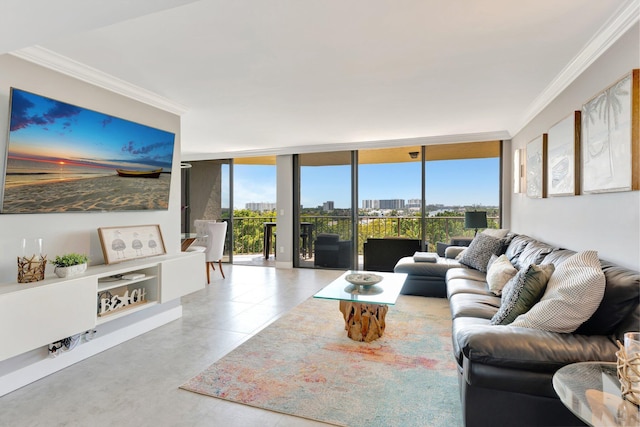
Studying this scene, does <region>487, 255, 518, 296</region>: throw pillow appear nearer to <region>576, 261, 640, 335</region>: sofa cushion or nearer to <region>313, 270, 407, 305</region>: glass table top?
<region>313, 270, 407, 305</region>: glass table top

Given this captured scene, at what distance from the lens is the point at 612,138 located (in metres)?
2.10

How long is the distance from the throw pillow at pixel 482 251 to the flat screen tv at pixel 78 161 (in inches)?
148

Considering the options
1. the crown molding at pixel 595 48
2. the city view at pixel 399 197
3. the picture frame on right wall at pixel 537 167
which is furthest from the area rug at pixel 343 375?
the city view at pixel 399 197

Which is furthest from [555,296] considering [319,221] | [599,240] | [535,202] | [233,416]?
[319,221]

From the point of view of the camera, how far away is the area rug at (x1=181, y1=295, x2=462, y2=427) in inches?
78.0

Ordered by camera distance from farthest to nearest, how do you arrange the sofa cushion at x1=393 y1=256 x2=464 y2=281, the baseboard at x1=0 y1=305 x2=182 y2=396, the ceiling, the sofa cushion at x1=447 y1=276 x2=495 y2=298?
the sofa cushion at x1=393 y1=256 x2=464 y2=281
the sofa cushion at x1=447 y1=276 x2=495 y2=298
the baseboard at x1=0 y1=305 x2=182 y2=396
the ceiling

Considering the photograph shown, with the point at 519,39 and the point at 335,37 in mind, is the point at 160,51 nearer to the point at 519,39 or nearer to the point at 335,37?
the point at 335,37

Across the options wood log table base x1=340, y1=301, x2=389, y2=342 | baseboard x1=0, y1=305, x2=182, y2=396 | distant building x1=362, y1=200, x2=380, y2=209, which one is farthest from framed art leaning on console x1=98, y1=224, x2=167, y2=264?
distant building x1=362, y1=200, x2=380, y2=209

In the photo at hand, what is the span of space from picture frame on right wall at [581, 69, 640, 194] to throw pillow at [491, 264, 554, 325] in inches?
27.1

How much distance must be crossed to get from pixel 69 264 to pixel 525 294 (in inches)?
124

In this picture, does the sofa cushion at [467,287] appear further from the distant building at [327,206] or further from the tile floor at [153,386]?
the distant building at [327,206]

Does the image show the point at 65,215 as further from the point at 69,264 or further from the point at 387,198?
the point at 387,198

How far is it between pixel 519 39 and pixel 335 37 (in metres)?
1.26

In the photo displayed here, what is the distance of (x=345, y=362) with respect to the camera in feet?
8.47
